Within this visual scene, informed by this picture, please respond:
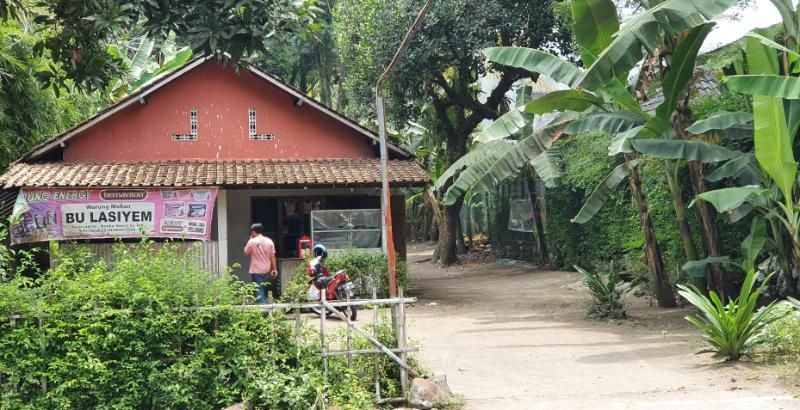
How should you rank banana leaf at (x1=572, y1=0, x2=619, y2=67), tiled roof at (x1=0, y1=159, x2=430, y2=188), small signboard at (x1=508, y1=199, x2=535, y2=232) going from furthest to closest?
small signboard at (x1=508, y1=199, x2=535, y2=232) < tiled roof at (x1=0, y1=159, x2=430, y2=188) < banana leaf at (x1=572, y1=0, x2=619, y2=67)

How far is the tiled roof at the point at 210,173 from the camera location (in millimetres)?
16672

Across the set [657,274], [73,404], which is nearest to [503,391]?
[73,404]

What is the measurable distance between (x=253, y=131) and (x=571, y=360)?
9.80 meters

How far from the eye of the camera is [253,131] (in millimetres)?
18625

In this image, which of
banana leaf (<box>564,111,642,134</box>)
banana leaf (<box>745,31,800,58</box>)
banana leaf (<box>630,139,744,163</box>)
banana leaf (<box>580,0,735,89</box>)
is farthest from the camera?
banana leaf (<box>564,111,642,134</box>)

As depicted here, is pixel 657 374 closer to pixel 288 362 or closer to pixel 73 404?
pixel 288 362

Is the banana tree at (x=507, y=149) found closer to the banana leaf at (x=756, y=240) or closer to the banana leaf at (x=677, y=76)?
the banana leaf at (x=677, y=76)

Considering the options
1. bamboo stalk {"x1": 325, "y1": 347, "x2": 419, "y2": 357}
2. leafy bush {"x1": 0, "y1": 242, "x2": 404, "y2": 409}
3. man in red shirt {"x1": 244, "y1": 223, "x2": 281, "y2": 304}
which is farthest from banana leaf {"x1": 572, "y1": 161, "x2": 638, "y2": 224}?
leafy bush {"x1": 0, "y1": 242, "x2": 404, "y2": 409}

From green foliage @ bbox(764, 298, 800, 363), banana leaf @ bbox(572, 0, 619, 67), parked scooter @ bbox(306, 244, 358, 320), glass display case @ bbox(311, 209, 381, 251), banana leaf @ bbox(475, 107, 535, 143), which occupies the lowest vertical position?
green foliage @ bbox(764, 298, 800, 363)

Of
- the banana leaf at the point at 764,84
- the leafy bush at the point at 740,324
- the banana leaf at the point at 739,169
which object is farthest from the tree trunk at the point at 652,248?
the leafy bush at the point at 740,324

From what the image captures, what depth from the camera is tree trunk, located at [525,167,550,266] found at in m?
25.8

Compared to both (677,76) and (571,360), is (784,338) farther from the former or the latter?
(677,76)

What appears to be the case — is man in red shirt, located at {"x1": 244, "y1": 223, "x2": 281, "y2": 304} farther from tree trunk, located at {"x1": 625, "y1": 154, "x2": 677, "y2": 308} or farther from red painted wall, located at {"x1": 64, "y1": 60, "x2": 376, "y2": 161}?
tree trunk, located at {"x1": 625, "y1": 154, "x2": 677, "y2": 308}

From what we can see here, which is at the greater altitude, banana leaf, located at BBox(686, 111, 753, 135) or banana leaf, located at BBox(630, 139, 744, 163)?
banana leaf, located at BBox(686, 111, 753, 135)
